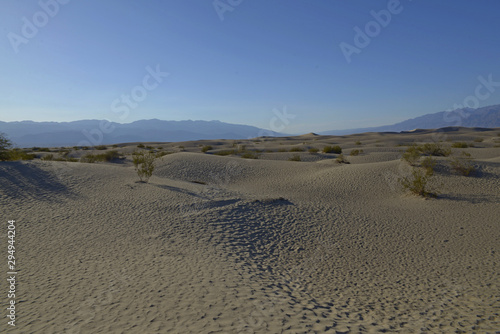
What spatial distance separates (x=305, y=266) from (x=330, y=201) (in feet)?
17.9

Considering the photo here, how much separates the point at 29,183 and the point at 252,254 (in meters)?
9.68

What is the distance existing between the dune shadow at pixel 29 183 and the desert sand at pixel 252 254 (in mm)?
57

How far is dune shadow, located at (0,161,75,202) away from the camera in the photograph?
10048 mm

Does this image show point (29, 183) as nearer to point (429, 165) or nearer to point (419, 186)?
point (419, 186)

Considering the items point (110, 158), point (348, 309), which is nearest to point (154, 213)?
point (348, 309)

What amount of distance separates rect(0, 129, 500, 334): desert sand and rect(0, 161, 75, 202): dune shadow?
0.06 meters

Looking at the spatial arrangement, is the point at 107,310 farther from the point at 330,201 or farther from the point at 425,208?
the point at 425,208

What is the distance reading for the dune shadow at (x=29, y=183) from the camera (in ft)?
33.0

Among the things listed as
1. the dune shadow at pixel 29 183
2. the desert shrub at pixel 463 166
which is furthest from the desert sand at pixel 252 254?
the desert shrub at pixel 463 166

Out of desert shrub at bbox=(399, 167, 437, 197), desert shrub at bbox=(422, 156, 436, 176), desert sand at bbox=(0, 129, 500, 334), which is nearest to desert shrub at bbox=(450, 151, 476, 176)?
desert sand at bbox=(0, 129, 500, 334)

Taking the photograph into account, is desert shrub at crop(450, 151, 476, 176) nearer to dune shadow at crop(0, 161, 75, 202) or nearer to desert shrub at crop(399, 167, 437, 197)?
desert shrub at crop(399, 167, 437, 197)

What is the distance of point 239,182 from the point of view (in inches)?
605

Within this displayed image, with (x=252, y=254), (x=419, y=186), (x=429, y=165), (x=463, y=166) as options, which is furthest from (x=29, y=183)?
(x=463, y=166)

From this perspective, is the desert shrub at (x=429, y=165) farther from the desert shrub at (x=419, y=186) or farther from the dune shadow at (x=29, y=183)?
the dune shadow at (x=29, y=183)
